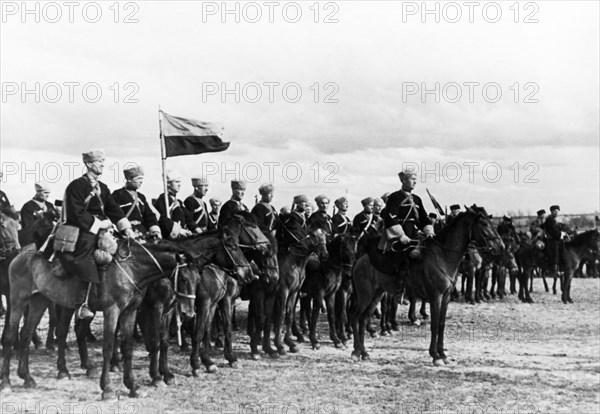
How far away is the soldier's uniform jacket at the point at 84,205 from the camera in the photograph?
331 inches

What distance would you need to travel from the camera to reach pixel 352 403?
8.61 m

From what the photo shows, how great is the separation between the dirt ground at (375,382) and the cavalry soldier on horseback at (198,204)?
244cm

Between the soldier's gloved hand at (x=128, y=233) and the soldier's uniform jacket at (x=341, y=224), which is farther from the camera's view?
the soldier's uniform jacket at (x=341, y=224)

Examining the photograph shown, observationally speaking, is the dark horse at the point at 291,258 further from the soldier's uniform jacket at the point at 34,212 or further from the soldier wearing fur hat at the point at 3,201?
the soldier wearing fur hat at the point at 3,201

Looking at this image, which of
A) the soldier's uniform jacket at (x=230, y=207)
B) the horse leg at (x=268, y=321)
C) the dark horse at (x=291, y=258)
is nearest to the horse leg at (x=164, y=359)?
the soldier's uniform jacket at (x=230, y=207)

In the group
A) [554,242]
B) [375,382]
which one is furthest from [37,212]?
[554,242]

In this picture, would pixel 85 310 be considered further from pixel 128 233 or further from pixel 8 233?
pixel 8 233

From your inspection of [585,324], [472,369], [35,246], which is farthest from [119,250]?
[585,324]

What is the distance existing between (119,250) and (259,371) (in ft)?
11.1

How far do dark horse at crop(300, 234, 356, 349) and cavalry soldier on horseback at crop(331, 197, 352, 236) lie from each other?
102cm

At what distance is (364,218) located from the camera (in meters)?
14.6

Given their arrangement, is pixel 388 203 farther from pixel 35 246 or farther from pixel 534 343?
pixel 35 246

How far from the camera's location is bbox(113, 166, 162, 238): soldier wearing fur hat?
31.9 ft

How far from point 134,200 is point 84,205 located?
1.32m
